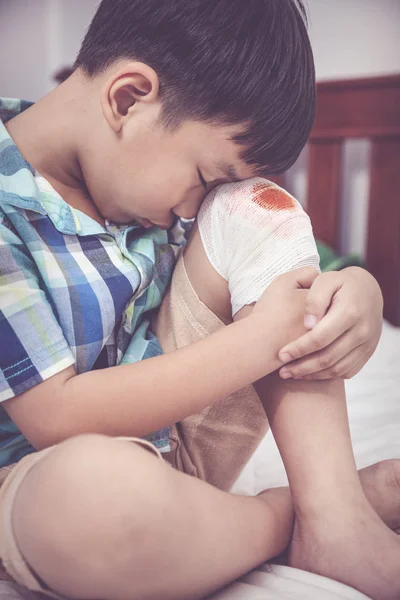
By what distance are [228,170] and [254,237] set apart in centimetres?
9

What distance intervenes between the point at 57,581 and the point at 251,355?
25cm

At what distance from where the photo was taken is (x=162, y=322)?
67 centimetres

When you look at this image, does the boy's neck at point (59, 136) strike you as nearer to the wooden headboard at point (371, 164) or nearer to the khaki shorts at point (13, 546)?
the khaki shorts at point (13, 546)

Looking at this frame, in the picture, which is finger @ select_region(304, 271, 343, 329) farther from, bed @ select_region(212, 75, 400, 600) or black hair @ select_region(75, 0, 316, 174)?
bed @ select_region(212, 75, 400, 600)

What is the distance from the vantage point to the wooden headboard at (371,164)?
145 centimetres

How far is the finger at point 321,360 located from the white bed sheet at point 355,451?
174 millimetres

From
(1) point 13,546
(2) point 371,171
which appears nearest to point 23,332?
(1) point 13,546

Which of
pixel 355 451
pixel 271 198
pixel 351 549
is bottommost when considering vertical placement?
pixel 355 451

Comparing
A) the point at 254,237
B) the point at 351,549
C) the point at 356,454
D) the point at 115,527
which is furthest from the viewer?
the point at 356,454

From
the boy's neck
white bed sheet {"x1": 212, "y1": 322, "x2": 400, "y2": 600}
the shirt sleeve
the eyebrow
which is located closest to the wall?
white bed sheet {"x1": 212, "y1": 322, "x2": 400, "y2": 600}

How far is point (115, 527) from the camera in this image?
14.7 inches

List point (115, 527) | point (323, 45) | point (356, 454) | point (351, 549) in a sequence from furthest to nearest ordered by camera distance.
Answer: point (323, 45)
point (356, 454)
point (351, 549)
point (115, 527)

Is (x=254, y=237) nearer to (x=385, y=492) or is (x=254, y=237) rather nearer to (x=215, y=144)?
(x=215, y=144)

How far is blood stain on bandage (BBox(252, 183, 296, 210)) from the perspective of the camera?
599 millimetres
